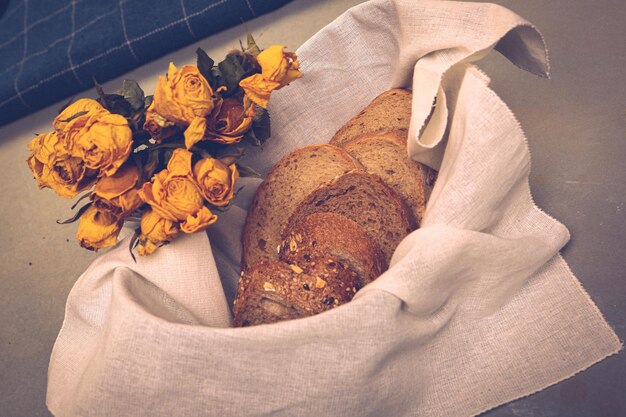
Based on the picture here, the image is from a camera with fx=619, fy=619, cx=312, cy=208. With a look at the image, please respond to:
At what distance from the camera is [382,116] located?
1.14 m

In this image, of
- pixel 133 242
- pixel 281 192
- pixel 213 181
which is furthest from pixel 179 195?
pixel 281 192

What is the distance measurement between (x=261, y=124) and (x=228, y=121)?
0.11 meters

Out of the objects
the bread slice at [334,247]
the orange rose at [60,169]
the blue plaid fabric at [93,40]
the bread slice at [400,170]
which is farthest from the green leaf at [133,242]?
the blue plaid fabric at [93,40]

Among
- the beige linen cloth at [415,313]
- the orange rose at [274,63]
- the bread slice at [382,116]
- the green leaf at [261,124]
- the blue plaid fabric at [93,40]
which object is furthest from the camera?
the blue plaid fabric at [93,40]

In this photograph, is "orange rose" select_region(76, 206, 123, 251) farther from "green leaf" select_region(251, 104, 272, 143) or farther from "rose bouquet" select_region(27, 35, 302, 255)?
"green leaf" select_region(251, 104, 272, 143)

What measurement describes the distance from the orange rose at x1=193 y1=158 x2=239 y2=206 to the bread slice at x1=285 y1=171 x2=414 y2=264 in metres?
0.17

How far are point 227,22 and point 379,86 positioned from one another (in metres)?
0.54

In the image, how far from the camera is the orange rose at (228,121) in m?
0.93

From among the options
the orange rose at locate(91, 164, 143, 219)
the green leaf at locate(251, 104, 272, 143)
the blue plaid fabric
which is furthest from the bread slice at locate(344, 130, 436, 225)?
the blue plaid fabric

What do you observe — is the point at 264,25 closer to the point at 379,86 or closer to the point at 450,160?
the point at 379,86

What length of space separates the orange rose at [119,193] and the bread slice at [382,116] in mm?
431

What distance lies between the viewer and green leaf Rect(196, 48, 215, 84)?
3.01ft

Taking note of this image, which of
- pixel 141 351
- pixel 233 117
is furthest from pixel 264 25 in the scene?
pixel 141 351

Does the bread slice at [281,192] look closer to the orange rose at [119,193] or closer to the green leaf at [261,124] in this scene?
the green leaf at [261,124]
